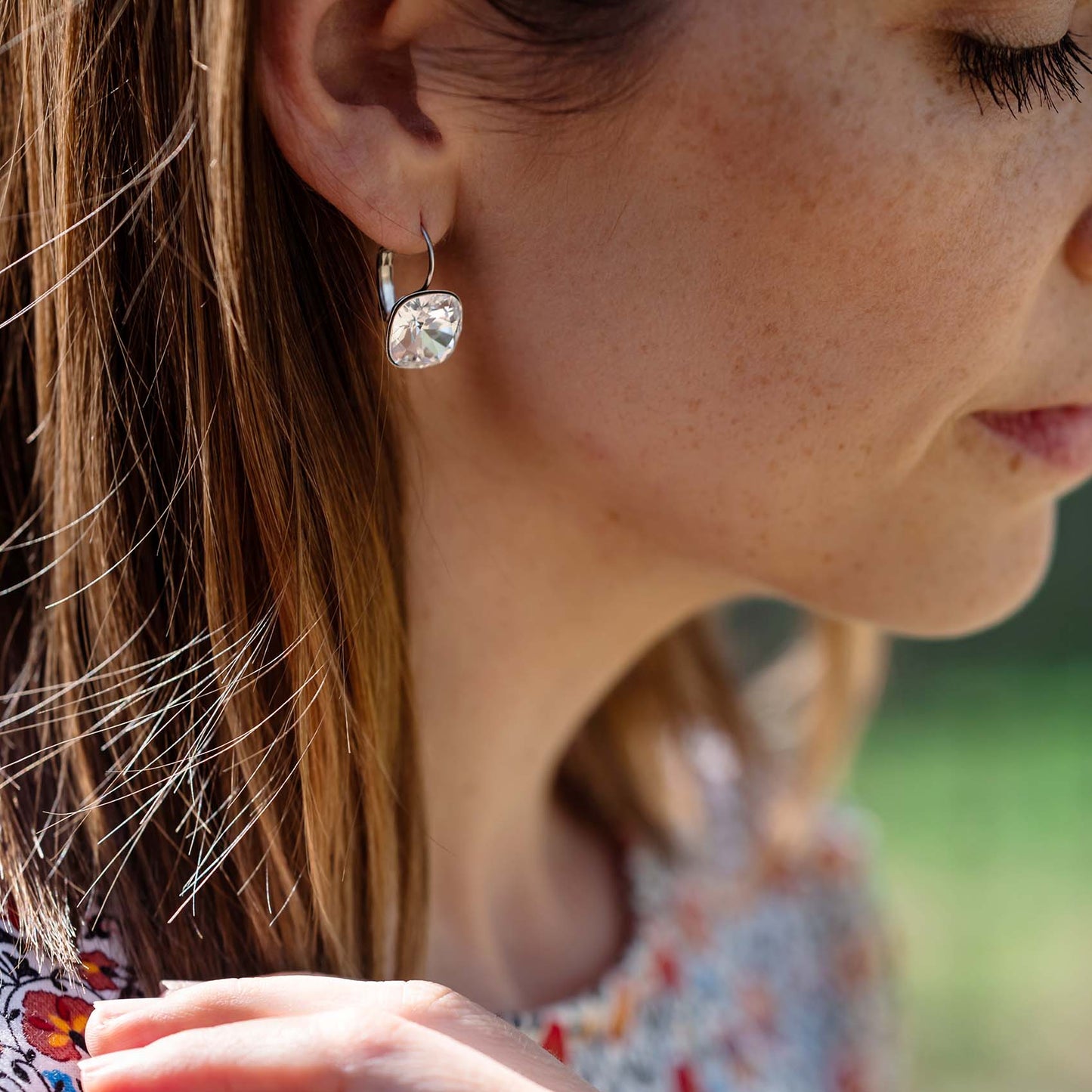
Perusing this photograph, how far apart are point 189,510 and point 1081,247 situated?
72cm

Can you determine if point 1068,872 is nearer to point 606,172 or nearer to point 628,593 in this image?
point 628,593

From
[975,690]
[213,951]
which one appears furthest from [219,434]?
[975,690]

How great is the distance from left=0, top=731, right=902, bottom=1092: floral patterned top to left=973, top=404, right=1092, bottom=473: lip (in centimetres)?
71

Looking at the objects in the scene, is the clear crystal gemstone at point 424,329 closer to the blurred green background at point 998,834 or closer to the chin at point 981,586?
the chin at point 981,586

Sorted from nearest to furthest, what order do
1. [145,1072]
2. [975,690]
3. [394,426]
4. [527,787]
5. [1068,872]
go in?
[145,1072]
[394,426]
[527,787]
[1068,872]
[975,690]

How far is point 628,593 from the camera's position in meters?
1.30

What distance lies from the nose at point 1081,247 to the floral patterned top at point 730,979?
851 mm

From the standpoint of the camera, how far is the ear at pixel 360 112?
931 mm

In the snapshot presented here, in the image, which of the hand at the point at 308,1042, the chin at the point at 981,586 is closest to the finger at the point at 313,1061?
the hand at the point at 308,1042

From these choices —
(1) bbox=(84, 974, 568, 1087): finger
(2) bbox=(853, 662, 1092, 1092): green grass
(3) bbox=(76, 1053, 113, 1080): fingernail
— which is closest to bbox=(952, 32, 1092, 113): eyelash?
(1) bbox=(84, 974, 568, 1087): finger

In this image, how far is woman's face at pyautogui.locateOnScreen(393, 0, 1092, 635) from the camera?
947 millimetres

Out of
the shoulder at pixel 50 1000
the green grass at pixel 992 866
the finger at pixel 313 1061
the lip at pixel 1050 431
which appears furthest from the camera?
the green grass at pixel 992 866

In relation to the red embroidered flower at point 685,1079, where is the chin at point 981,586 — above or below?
above

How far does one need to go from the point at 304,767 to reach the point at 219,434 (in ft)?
0.86
